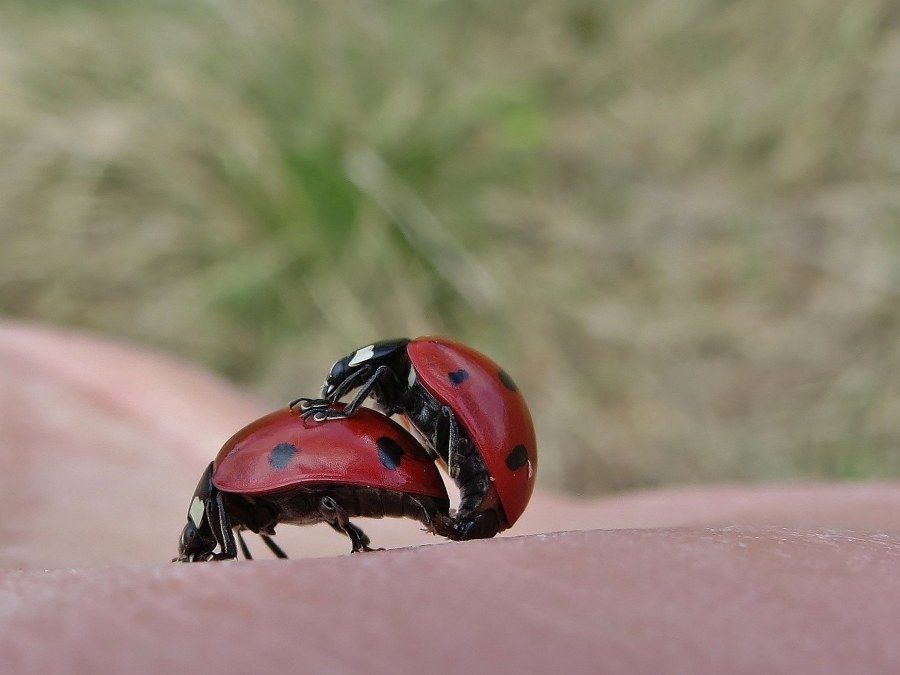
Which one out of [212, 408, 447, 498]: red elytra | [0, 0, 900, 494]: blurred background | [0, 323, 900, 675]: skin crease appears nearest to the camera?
[0, 323, 900, 675]: skin crease

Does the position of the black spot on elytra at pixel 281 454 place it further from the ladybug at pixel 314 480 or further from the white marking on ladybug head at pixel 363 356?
the white marking on ladybug head at pixel 363 356

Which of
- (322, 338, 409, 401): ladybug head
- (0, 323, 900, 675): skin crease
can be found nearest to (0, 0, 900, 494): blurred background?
(322, 338, 409, 401): ladybug head

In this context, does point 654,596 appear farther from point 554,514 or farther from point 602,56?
point 602,56

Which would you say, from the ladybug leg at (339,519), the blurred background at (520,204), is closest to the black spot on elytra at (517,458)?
the ladybug leg at (339,519)

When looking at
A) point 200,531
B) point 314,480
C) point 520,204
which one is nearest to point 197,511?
point 200,531

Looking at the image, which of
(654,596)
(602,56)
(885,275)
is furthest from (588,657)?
(602,56)

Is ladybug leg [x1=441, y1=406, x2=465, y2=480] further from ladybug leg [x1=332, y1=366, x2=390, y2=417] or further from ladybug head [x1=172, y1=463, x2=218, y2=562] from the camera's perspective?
ladybug head [x1=172, y1=463, x2=218, y2=562]
